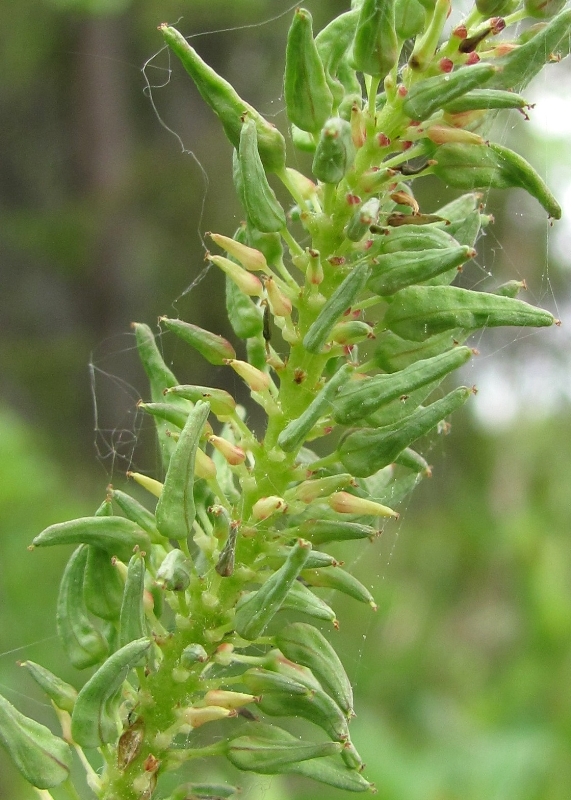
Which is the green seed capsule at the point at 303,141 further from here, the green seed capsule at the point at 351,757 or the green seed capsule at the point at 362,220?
the green seed capsule at the point at 351,757

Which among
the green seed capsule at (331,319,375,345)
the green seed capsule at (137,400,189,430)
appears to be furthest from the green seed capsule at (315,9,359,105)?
the green seed capsule at (137,400,189,430)

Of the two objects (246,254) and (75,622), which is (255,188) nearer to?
(246,254)

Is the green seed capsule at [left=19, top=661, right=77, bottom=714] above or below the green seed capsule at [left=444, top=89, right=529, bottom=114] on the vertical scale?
below

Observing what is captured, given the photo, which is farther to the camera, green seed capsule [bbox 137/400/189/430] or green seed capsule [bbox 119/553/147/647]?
green seed capsule [bbox 137/400/189/430]

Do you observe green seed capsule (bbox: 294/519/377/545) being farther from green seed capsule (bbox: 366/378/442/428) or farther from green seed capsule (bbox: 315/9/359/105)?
green seed capsule (bbox: 315/9/359/105)

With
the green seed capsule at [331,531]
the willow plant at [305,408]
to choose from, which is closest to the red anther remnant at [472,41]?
the willow plant at [305,408]

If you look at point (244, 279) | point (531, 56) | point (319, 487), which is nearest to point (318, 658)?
point (319, 487)

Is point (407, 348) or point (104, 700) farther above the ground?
point (407, 348)
